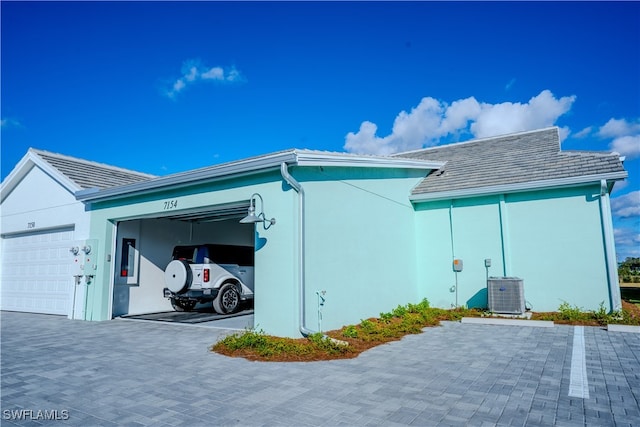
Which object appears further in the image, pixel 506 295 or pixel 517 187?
pixel 517 187

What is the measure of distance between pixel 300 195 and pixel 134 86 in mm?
9216

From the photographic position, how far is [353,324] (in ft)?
25.9

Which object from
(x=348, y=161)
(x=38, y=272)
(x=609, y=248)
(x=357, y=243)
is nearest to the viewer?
(x=348, y=161)

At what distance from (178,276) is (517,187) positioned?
9.55 m

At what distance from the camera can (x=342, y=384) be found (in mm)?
4445

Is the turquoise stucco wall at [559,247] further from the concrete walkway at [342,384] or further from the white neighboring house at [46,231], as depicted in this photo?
the white neighboring house at [46,231]

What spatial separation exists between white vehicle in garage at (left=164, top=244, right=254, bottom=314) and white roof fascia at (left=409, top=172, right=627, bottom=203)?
576 cm

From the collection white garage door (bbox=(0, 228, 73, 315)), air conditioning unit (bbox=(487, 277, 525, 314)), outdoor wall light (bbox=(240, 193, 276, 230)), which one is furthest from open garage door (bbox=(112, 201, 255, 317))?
air conditioning unit (bbox=(487, 277, 525, 314))

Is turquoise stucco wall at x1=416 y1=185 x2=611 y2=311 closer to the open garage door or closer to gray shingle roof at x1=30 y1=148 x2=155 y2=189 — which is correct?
the open garage door

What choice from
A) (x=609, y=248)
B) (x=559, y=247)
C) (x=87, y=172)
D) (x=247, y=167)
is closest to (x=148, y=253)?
(x=87, y=172)

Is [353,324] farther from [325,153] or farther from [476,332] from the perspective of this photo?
[325,153]

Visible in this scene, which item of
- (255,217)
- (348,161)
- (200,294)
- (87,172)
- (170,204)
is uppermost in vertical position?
(87,172)

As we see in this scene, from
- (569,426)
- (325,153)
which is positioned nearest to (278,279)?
(325,153)

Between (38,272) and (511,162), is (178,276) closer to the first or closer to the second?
(38,272)
